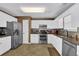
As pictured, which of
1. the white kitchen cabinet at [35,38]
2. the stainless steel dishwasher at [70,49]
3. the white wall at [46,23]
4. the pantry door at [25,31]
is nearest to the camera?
the stainless steel dishwasher at [70,49]

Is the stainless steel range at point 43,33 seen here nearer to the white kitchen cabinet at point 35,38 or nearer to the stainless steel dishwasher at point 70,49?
the white kitchen cabinet at point 35,38

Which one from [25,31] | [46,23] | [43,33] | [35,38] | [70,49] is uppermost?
[46,23]

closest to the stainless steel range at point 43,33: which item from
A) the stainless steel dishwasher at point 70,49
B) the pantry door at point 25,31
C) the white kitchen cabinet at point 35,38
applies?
the white kitchen cabinet at point 35,38

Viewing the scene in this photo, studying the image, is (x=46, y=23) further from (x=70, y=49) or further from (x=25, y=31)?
(x=70, y=49)

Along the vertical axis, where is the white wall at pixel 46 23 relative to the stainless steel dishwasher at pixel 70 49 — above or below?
above

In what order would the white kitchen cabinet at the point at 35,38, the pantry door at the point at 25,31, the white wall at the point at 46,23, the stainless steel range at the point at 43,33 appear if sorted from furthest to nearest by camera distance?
the white wall at the point at 46,23 → the pantry door at the point at 25,31 → the white kitchen cabinet at the point at 35,38 → the stainless steel range at the point at 43,33

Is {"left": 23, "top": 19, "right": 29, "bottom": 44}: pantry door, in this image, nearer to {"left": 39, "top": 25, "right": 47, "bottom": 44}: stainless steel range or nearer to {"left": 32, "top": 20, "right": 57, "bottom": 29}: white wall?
{"left": 32, "top": 20, "right": 57, "bottom": 29}: white wall

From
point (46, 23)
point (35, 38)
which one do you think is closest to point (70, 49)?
point (35, 38)

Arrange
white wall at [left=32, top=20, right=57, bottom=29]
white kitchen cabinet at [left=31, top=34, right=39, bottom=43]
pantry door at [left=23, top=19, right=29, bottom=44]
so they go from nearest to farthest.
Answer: white kitchen cabinet at [left=31, top=34, right=39, bottom=43] < pantry door at [left=23, top=19, right=29, bottom=44] < white wall at [left=32, top=20, right=57, bottom=29]

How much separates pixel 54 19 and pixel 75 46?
6.07 meters

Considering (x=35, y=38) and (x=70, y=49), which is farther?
(x=35, y=38)

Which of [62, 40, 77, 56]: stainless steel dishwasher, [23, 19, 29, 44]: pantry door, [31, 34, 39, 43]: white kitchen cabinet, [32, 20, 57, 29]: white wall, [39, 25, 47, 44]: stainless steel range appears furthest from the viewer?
[32, 20, 57, 29]: white wall

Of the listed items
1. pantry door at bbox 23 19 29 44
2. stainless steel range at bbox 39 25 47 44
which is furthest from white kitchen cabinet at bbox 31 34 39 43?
pantry door at bbox 23 19 29 44

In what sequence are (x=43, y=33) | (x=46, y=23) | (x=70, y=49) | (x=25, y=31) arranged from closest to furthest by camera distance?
(x=70, y=49) → (x=25, y=31) → (x=43, y=33) → (x=46, y=23)
